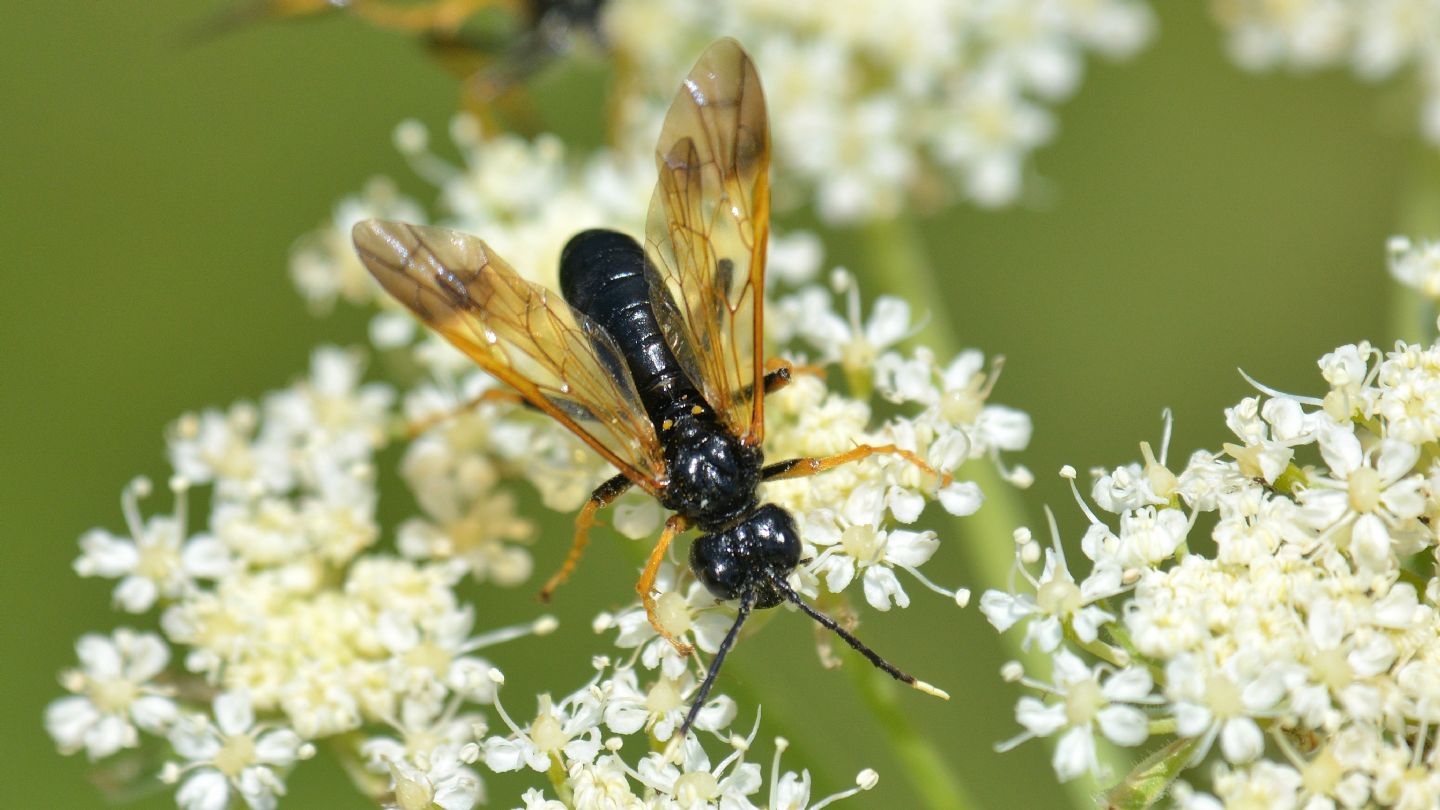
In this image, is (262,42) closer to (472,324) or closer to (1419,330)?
(472,324)

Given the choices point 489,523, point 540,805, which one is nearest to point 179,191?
point 489,523

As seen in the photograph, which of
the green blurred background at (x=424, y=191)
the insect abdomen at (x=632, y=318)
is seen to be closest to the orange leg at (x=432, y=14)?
the green blurred background at (x=424, y=191)

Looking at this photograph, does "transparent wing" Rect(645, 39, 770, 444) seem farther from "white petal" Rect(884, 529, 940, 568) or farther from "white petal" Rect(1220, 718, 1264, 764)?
"white petal" Rect(1220, 718, 1264, 764)

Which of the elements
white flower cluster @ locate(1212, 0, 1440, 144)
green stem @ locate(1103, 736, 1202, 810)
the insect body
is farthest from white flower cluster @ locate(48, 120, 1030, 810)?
white flower cluster @ locate(1212, 0, 1440, 144)

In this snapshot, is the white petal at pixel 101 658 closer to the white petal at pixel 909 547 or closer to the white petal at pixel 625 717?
the white petal at pixel 625 717

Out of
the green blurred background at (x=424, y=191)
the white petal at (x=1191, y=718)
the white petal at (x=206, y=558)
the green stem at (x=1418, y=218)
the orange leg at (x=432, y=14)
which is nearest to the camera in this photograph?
the white petal at (x=1191, y=718)

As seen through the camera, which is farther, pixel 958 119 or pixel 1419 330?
pixel 958 119
